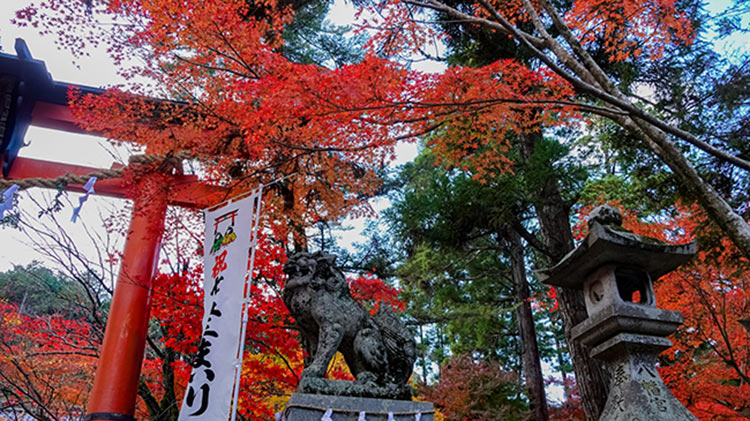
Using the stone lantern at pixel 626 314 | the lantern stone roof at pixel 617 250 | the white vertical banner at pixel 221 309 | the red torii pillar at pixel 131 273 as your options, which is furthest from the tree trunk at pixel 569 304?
→ the red torii pillar at pixel 131 273

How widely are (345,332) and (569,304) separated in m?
4.97

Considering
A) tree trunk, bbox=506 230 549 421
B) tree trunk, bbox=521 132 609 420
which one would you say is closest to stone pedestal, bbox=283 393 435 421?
tree trunk, bbox=521 132 609 420

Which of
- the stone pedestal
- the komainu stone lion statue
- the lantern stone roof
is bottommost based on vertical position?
the stone pedestal

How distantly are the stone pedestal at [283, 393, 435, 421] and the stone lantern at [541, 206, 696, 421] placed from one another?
1944 millimetres

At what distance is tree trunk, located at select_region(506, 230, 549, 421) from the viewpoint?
491 inches

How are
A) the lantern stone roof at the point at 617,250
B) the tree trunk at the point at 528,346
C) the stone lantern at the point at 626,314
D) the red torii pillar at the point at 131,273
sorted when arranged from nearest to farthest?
the stone lantern at the point at 626,314 → the lantern stone roof at the point at 617,250 → the red torii pillar at the point at 131,273 → the tree trunk at the point at 528,346

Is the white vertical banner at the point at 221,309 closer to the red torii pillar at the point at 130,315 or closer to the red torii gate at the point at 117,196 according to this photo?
the red torii gate at the point at 117,196

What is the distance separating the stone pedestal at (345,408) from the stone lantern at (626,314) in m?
1.94

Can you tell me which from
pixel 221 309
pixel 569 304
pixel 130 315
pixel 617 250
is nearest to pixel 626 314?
pixel 617 250

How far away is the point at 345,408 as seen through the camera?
393 centimetres

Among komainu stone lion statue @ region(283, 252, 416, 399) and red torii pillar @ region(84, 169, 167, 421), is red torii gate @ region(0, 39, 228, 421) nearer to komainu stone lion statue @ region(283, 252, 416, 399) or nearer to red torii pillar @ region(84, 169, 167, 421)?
red torii pillar @ region(84, 169, 167, 421)

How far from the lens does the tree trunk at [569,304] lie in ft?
23.9

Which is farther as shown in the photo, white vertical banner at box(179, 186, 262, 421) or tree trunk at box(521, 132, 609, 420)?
tree trunk at box(521, 132, 609, 420)

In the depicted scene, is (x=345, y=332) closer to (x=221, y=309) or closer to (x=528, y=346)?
(x=221, y=309)
